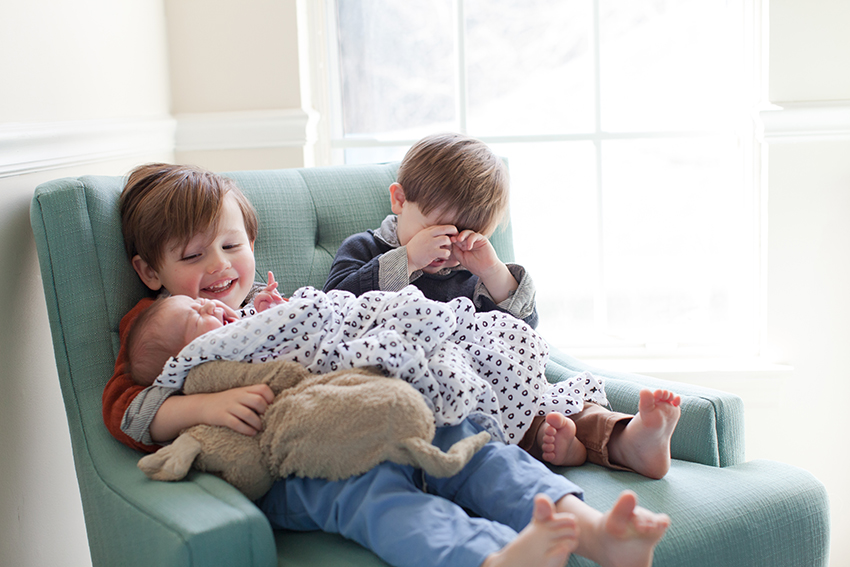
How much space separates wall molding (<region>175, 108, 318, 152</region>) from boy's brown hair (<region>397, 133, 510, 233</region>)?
67 cm

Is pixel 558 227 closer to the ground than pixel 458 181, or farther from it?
closer to the ground

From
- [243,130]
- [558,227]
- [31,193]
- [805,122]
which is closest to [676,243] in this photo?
[558,227]

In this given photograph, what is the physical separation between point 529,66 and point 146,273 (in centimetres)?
135

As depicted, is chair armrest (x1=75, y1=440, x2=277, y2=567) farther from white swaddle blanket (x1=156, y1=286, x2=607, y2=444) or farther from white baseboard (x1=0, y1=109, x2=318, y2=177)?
A: white baseboard (x1=0, y1=109, x2=318, y2=177)

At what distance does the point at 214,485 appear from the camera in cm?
86

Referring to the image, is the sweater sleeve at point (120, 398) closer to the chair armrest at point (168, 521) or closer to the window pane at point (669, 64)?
the chair armrest at point (168, 521)

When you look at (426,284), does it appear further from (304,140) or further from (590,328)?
(590,328)

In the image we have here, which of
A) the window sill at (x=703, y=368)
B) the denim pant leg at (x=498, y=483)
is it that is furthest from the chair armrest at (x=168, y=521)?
the window sill at (x=703, y=368)

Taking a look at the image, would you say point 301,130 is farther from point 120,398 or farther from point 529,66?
point 120,398

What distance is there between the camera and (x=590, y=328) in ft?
7.04

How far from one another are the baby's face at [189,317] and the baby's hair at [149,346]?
0.01 metres

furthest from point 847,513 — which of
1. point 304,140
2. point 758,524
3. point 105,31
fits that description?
point 105,31

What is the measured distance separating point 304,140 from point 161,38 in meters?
→ 0.47

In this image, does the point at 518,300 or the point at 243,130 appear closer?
the point at 518,300
